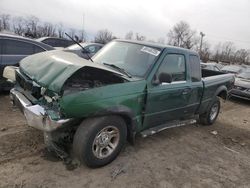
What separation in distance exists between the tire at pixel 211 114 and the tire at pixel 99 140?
3184mm

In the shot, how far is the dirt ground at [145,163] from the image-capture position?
11.4 ft

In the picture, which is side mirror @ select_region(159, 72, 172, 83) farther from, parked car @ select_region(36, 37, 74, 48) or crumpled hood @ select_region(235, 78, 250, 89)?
parked car @ select_region(36, 37, 74, 48)

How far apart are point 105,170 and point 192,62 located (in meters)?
2.92

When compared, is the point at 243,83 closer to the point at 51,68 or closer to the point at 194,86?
the point at 194,86

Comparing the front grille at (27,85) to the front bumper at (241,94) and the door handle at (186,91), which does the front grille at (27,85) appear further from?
the front bumper at (241,94)

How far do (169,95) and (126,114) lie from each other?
1.10 m

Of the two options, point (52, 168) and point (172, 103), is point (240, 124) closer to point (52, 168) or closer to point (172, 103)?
point (172, 103)

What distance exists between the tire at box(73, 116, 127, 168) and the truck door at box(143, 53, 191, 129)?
649 mm

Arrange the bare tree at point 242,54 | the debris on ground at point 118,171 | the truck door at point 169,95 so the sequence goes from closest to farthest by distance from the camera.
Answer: the debris on ground at point 118,171 < the truck door at point 169,95 < the bare tree at point 242,54

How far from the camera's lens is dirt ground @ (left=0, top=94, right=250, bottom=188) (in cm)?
348

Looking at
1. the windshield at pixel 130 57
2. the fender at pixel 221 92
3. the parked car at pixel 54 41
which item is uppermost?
the windshield at pixel 130 57

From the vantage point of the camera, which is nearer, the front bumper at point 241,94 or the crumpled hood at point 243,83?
the front bumper at point 241,94

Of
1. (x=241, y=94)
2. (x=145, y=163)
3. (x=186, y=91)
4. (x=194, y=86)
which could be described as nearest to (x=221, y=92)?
(x=194, y=86)

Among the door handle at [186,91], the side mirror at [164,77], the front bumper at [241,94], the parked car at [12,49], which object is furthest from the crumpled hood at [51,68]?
the front bumper at [241,94]
